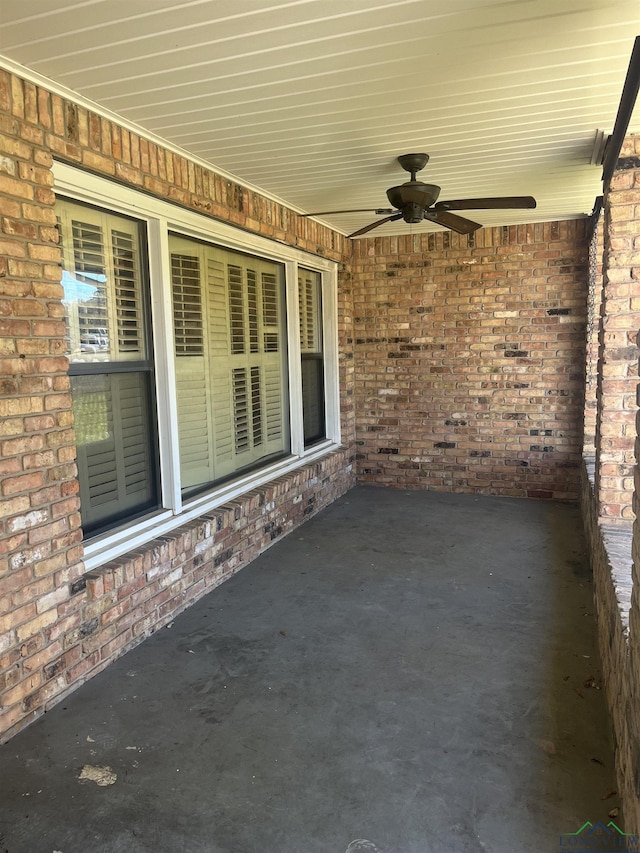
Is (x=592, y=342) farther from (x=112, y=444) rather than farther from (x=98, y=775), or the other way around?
(x=98, y=775)

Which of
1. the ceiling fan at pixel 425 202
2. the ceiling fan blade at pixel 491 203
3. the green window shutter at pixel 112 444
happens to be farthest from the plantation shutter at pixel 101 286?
the ceiling fan blade at pixel 491 203

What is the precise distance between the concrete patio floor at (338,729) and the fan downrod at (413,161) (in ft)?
9.22

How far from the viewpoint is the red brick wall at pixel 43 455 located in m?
2.48

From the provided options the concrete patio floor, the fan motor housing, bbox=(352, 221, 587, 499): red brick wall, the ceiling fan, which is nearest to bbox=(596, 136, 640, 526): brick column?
the ceiling fan

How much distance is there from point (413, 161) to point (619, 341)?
1.73 metres

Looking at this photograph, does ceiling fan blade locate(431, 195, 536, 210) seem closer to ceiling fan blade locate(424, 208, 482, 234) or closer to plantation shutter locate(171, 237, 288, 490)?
ceiling fan blade locate(424, 208, 482, 234)

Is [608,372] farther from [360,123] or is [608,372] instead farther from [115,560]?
[115,560]

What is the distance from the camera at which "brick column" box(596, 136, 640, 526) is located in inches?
136

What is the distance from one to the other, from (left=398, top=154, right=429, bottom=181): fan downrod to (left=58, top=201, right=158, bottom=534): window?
5.74 ft

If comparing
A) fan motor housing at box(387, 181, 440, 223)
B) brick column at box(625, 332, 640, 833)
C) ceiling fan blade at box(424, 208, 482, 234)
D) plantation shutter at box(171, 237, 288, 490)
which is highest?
fan motor housing at box(387, 181, 440, 223)

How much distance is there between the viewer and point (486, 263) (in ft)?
20.6

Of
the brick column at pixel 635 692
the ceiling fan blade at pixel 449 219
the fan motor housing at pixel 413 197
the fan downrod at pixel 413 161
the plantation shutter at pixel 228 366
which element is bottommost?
the brick column at pixel 635 692

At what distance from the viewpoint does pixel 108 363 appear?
3273 millimetres

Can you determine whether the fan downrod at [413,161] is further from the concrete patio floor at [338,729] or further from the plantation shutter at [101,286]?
the concrete patio floor at [338,729]
